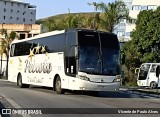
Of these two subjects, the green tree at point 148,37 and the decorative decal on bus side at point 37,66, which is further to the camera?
the green tree at point 148,37

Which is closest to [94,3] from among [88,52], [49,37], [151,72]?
[151,72]

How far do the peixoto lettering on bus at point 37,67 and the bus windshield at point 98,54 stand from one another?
4015 mm

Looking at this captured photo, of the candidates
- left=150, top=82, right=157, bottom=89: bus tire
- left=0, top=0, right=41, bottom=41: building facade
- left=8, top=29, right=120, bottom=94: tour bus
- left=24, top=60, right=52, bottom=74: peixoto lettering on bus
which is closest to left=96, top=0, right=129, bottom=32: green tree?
left=150, top=82, right=157, bottom=89: bus tire

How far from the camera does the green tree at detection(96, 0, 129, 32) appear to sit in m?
49.8

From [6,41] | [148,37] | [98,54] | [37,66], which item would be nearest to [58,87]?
[98,54]

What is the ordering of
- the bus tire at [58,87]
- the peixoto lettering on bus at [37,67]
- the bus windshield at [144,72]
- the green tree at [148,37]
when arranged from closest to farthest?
the bus tire at [58,87] → the peixoto lettering on bus at [37,67] → the bus windshield at [144,72] → the green tree at [148,37]

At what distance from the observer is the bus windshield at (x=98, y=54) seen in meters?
21.5

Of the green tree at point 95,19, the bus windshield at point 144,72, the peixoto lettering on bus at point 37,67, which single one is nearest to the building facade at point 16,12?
Result: the green tree at point 95,19

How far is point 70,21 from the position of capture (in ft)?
180

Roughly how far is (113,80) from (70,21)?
3356 centimetres

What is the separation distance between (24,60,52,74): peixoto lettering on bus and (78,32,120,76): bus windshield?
158 inches

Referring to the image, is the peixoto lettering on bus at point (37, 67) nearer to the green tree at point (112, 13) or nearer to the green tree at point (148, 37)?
the green tree at point (112, 13)

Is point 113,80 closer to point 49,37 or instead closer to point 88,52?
point 88,52

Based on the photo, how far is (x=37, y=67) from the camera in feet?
90.8
